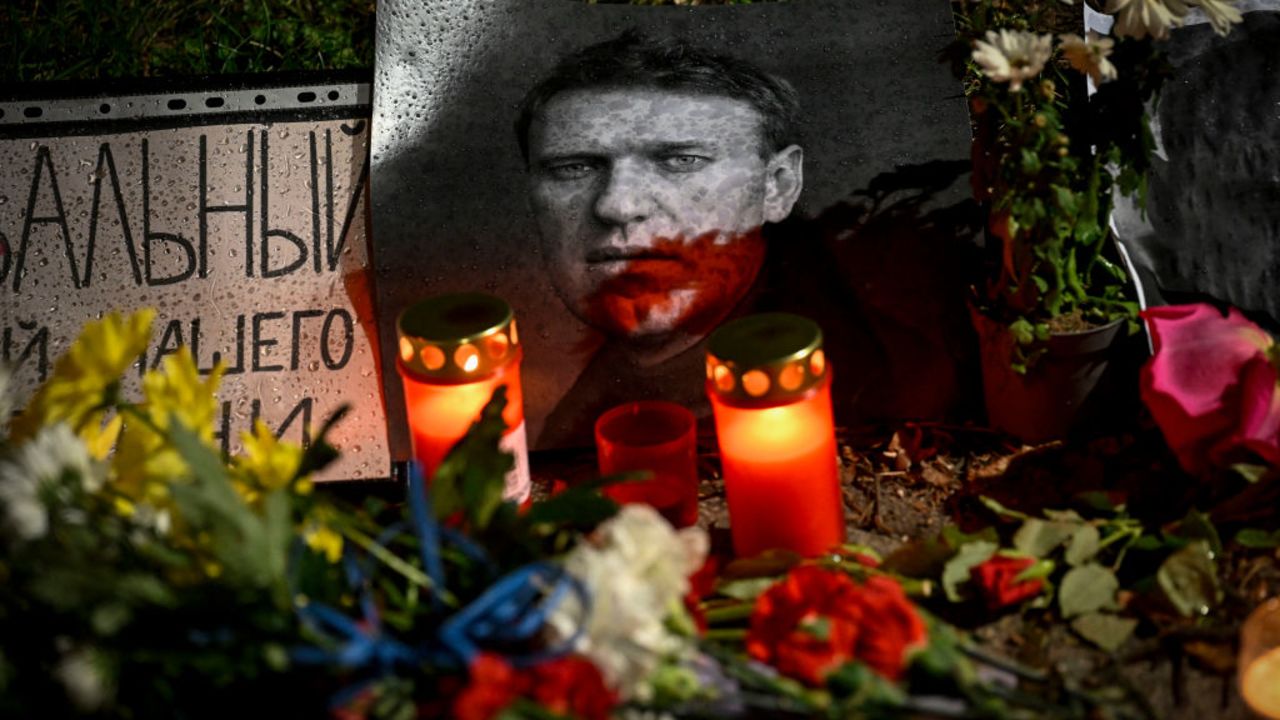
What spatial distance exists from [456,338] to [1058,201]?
0.60 m

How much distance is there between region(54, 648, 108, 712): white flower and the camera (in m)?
0.73

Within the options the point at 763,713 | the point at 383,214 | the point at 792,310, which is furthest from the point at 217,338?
the point at 763,713

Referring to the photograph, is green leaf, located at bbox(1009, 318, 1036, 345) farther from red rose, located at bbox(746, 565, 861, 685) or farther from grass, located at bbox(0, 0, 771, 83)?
grass, located at bbox(0, 0, 771, 83)

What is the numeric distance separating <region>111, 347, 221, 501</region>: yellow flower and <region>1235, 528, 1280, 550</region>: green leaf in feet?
2.92

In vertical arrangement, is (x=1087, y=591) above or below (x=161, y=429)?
below

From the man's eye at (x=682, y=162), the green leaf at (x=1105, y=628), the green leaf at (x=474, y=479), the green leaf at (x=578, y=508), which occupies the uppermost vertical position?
the man's eye at (x=682, y=162)

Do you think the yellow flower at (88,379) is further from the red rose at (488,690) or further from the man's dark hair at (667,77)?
the man's dark hair at (667,77)

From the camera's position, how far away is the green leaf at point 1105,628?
112 centimetres

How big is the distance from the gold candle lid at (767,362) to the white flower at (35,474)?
547 mm

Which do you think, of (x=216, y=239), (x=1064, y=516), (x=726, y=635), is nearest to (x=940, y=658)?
(x=726, y=635)

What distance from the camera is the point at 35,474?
30.3 inches

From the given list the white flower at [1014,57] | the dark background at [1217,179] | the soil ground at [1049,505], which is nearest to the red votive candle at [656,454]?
the soil ground at [1049,505]

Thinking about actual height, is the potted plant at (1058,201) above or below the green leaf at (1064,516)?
above

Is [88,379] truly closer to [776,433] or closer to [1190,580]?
[776,433]
